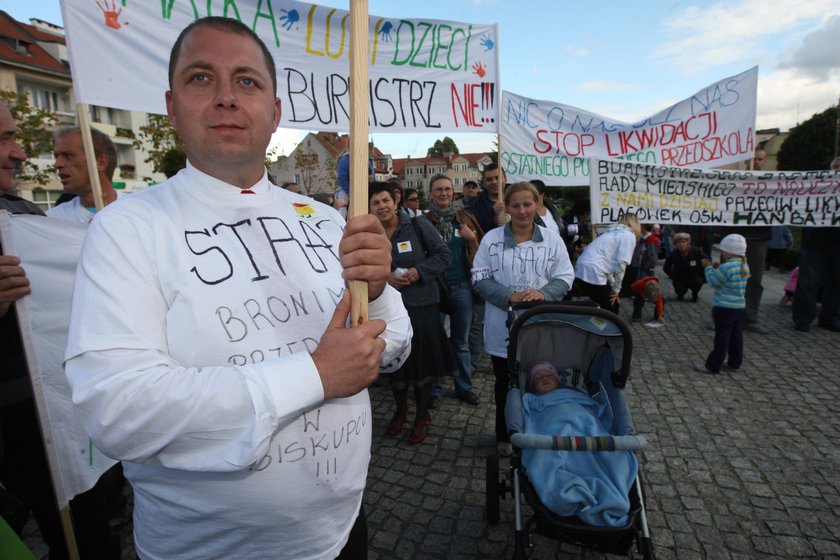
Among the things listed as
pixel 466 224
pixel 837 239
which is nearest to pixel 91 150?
pixel 466 224

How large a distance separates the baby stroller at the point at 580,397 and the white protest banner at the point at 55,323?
2092mm

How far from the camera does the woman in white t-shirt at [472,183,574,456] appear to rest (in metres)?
3.59

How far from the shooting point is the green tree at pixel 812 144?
101 feet

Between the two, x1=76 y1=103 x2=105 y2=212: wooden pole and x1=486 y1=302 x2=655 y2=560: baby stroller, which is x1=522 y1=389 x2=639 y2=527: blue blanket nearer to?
x1=486 y1=302 x2=655 y2=560: baby stroller

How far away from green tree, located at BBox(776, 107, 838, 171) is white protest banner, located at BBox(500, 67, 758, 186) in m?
32.5

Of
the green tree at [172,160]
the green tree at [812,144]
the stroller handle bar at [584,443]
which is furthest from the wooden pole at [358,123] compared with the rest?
the green tree at [812,144]

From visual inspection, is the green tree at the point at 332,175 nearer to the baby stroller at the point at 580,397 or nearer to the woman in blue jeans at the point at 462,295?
the woman in blue jeans at the point at 462,295

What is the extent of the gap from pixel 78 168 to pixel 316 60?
2131 millimetres

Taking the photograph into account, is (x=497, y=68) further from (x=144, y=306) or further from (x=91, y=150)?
(x=144, y=306)

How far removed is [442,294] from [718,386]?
128 inches

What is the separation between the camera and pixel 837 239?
21.5 ft

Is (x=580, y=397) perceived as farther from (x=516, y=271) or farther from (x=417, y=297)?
(x=417, y=297)

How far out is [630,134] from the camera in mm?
6539

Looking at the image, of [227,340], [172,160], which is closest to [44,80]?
[172,160]
